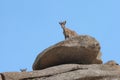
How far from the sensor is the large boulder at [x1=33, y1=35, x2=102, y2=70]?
1809 centimetres

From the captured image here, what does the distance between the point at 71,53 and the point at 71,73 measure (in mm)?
1591

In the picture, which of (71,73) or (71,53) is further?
(71,53)

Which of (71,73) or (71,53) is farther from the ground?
(71,53)

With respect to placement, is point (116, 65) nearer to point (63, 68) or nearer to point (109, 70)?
point (109, 70)

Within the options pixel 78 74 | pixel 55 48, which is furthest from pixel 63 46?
pixel 78 74

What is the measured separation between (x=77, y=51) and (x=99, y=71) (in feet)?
5.16

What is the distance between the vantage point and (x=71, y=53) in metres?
18.4

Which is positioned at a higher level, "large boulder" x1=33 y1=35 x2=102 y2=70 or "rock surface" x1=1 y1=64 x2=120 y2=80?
"large boulder" x1=33 y1=35 x2=102 y2=70

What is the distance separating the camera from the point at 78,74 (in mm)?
16812

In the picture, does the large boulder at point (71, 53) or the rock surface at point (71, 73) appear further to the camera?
the large boulder at point (71, 53)

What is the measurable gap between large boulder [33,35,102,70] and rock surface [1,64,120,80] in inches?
32.1

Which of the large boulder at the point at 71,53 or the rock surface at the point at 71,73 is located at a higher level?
the large boulder at the point at 71,53

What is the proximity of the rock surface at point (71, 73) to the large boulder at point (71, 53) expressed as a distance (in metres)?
0.81

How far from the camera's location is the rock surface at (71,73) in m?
16.8
